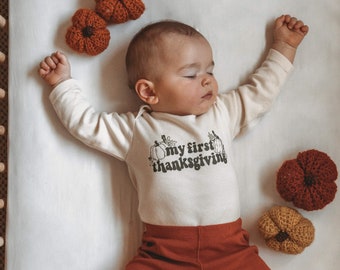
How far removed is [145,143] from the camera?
0.91 meters

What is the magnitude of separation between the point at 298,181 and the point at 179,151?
0.81ft

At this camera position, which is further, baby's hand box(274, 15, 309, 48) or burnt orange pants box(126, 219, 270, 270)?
baby's hand box(274, 15, 309, 48)

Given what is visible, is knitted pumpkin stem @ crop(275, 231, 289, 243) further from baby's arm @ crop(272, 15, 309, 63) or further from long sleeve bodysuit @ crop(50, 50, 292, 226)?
baby's arm @ crop(272, 15, 309, 63)

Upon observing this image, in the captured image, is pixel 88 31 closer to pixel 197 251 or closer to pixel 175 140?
pixel 175 140

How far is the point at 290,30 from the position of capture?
989 mm

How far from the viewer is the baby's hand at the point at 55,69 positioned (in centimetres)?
95

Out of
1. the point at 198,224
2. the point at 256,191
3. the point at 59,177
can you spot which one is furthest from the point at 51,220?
the point at 256,191

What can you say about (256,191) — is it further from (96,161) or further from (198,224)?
(96,161)

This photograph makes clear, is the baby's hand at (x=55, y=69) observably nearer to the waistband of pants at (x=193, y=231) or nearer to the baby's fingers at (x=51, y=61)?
the baby's fingers at (x=51, y=61)

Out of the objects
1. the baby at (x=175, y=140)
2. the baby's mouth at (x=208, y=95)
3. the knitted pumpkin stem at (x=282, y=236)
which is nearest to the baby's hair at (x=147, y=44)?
the baby at (x=175, y=140)

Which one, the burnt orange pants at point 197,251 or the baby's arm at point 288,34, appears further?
the baby's arm at point 288,34

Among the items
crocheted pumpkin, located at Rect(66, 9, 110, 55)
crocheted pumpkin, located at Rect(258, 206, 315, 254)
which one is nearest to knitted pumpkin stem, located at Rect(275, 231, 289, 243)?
crocheted pumpkin, located at Rect(258, 206, 315, 254)

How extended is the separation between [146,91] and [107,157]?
0.17 m

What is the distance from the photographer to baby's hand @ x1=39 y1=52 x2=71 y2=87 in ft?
3.12
